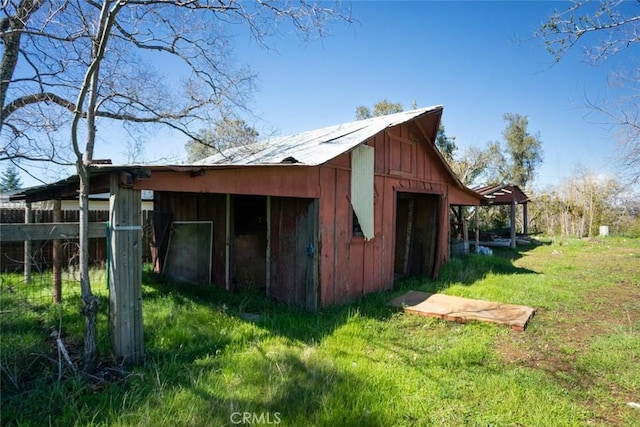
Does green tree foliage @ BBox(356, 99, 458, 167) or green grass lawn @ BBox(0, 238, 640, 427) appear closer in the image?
green grass lawn @ BBox(0, 238, 640, 427)

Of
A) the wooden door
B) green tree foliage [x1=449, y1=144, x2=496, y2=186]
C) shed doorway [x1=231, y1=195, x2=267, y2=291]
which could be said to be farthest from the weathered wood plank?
green tree foliage [x1=449, y1=144, x2=496, y2=186]

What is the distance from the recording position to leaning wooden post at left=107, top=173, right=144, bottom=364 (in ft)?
12.5

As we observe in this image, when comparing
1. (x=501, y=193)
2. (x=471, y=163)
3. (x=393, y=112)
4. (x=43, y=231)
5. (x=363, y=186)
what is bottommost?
(x=43, y=231)

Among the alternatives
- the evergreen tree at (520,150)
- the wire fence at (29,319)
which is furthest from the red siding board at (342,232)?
the evergreen tree at (520,150)

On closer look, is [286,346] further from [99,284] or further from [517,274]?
[517,274]

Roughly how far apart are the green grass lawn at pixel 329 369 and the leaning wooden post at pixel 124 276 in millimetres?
237

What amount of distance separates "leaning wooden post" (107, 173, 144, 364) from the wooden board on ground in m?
4.30

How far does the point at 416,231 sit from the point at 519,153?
84.0 ft

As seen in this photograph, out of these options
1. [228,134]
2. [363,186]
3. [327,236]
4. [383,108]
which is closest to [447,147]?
[383,108]

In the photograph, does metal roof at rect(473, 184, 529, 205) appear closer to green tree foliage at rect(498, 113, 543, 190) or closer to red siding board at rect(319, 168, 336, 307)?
red siding board at rect(319, 168, 336, 307)

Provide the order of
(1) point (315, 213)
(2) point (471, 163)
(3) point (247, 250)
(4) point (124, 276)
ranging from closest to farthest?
1. (4) point (124, 276)
2. (1) point (315, 213)
3. (3) point (247, 250)
4. (2) point (471, 163)

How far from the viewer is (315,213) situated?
627cm

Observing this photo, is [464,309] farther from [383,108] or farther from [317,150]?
[383,108]

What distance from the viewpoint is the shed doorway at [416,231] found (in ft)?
32.7
